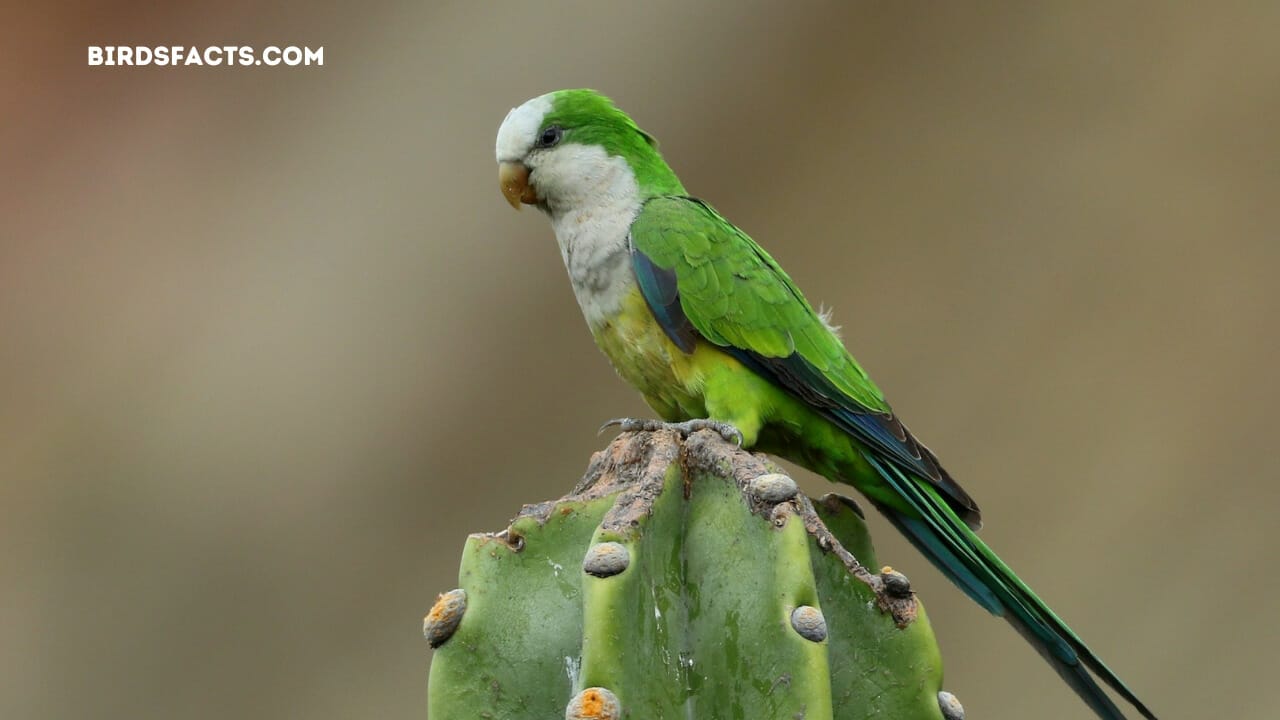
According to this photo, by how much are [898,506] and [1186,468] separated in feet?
8.52

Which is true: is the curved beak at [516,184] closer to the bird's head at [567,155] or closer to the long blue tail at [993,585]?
the bird's head at [567,155]

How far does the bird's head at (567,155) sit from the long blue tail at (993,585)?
861 millimetres

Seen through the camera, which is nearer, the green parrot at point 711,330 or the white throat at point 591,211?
the green parrot at point 711,330

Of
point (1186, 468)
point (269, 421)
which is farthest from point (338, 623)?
point (1186, 468)

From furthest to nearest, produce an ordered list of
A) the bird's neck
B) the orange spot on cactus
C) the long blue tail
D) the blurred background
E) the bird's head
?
the blurred background < the bird's head < the bird's neck < the long blue tail < the orange spot on cactus

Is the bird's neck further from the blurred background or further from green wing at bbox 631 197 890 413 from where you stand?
the blurred background

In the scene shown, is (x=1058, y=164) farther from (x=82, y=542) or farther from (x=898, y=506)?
(x=82, y=542)

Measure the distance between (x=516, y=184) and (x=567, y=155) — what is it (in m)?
0.14

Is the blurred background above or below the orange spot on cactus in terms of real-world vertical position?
above

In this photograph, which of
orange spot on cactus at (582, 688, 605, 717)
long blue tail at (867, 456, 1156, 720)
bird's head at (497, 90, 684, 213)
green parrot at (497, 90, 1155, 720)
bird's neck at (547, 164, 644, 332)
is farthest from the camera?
bird's head at (497, 90, 684, 213)

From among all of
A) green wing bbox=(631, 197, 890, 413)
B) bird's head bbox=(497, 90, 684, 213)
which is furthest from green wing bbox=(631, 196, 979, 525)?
bird's head bbox=(497, 90, 684, 213)

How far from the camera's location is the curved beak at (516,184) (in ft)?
8.79

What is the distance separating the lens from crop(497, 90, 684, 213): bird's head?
105 inches

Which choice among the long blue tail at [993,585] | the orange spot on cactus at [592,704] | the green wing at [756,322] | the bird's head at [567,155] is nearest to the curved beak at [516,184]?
the bird's head at [567,155]
